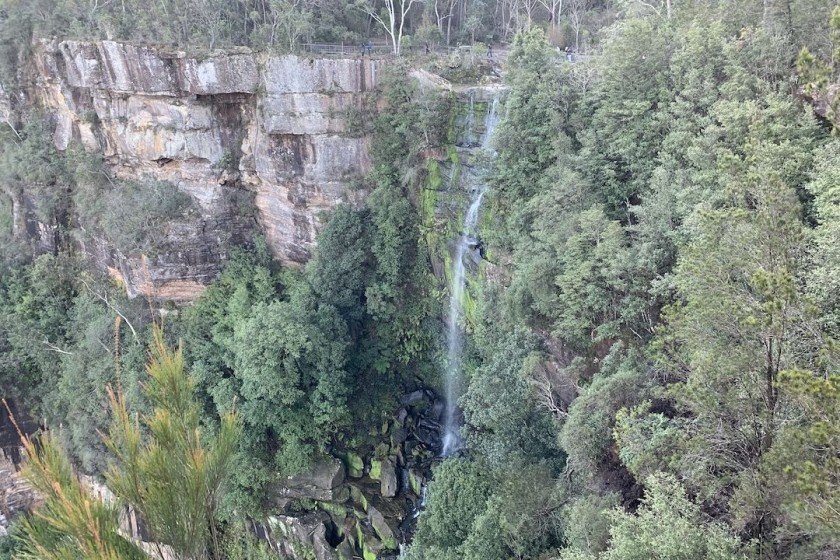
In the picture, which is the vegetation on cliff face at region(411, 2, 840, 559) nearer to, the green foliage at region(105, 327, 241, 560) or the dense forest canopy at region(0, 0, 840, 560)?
the dense forest canopy at region(0, 0, 840, 560)

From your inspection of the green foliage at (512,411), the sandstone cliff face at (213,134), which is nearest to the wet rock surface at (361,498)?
the green foliage at (512,411)

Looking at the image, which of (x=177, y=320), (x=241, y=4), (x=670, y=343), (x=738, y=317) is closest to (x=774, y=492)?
(x=738, y=317)

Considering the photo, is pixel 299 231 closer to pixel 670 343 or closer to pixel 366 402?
pixel 366 402

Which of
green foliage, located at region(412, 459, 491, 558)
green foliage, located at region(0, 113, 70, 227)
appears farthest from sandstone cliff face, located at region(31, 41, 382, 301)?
green foliage, located at region(412, 459, 491, 558)

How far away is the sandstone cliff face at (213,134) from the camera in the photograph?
16.6 meters

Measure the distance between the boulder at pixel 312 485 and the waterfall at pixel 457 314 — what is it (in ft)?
10.4

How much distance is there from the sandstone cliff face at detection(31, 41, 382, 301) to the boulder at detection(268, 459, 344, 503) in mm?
6940

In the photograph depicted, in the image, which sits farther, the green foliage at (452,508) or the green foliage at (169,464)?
the green foliage at (452,508)

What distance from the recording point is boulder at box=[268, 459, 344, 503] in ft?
48.6

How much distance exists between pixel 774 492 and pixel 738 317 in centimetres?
173

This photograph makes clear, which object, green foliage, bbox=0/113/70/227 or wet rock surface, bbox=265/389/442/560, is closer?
wet rock surface, bbox=265/389/442/560

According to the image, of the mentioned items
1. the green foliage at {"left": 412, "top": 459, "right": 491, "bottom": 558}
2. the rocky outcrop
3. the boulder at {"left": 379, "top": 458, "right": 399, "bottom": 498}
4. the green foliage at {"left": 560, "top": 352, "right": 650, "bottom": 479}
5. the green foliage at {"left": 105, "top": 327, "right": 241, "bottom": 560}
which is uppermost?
the green foliage at {"left": 105, "top": 327, "right": 241, "bottom": 560}

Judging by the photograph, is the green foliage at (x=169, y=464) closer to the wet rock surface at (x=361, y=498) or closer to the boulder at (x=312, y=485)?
the wet rock surface at (x=361, y=498)

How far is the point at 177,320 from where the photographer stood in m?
18.4
